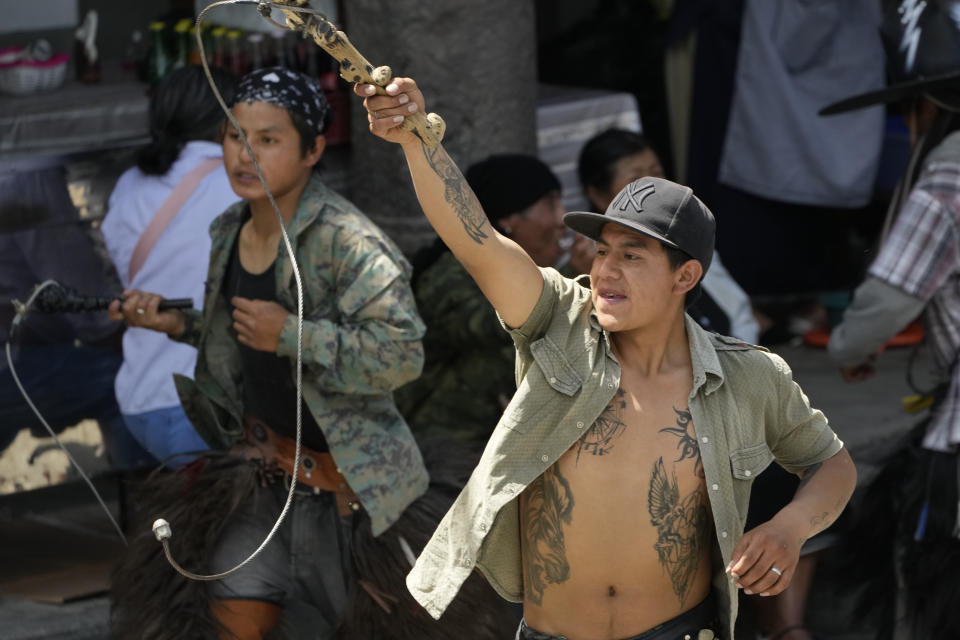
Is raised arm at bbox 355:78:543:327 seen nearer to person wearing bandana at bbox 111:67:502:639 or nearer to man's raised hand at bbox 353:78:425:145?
man's raised hand at bbox 353:78:425:145

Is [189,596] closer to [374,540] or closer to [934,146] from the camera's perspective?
[374,540]

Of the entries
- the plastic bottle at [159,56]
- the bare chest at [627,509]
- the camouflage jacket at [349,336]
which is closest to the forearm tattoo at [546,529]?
the bare chest at [627,509]

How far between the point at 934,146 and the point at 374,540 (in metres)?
2.27

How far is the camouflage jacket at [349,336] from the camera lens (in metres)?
3.70

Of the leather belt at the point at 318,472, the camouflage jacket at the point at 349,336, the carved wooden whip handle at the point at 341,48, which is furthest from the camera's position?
the leather belt at the point at 318,472

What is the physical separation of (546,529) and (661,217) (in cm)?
74

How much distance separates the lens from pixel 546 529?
313cm

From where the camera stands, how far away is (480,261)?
9.53 ft

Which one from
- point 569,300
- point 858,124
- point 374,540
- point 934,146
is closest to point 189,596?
point 374,540

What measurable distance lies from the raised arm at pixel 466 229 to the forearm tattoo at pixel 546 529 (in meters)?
0.39

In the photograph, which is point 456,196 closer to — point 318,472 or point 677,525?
point 677,525

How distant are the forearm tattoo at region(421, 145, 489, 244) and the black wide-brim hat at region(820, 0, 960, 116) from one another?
7.61ft

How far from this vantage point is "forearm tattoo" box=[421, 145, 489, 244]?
9.45ft

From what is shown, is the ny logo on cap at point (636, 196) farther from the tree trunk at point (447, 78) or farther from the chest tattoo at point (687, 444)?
the tree trunk at point (447, 78)
